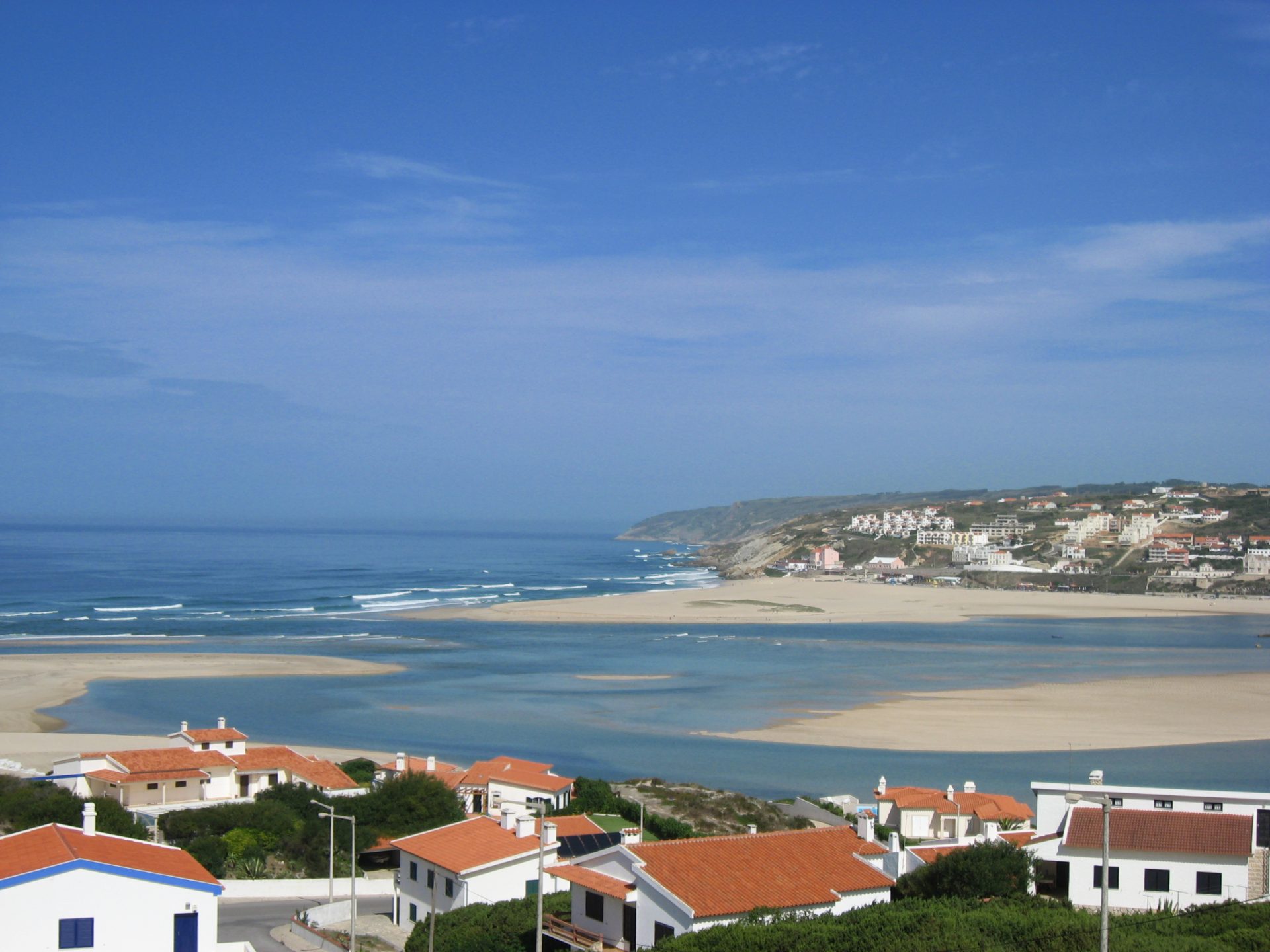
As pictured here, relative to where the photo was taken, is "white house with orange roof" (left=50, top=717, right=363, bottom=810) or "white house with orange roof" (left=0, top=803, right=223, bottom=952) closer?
"white house with orange roof" (left=0, top=803, right=223, bottom=952)

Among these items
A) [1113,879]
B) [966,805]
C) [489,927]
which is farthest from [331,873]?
[966,805]

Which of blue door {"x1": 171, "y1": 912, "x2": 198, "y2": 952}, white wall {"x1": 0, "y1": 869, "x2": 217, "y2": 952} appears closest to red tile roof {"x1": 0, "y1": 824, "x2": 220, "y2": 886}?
white wall {"x1": 0, "y1": 869, "x2": 217, "y2": 952}

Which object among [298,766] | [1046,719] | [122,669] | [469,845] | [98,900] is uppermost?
[98,900]

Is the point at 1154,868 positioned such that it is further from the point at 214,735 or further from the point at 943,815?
the point at 214,735

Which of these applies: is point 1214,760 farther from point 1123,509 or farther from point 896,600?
point 1123,509

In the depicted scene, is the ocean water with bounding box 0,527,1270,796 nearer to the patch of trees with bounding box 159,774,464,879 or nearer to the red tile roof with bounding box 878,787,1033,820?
the red tile roof with bounding box 878,787,1033,820
